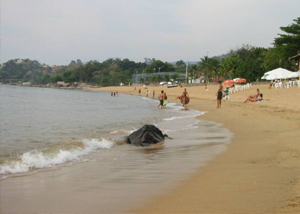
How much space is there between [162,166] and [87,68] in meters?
150

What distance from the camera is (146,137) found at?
905 cm

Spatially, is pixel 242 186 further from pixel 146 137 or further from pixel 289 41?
pixel 289 41

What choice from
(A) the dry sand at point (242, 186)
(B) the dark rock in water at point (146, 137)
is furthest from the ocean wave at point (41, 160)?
(A) the dry sand at point (242, 186)

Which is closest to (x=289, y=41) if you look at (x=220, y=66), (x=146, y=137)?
(x=220, y=66)

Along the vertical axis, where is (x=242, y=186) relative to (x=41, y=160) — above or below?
above

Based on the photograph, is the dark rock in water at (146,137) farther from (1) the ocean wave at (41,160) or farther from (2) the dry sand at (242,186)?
(2) the dry sand at (242,186)

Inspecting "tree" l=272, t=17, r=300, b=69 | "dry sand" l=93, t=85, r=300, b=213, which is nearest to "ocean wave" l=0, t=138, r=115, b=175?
"dry sand" l=93, t=85, r=300, b=213

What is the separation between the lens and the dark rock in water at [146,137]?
8984mm

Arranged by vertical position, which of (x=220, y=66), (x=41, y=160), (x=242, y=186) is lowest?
(x=41, y=160)

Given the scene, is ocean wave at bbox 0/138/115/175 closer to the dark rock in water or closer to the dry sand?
the dark rock in water

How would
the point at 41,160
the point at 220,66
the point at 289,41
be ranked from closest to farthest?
the point at 41,160
the point at 289,41
the point at 220,66

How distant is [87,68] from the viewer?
152750 millimetres

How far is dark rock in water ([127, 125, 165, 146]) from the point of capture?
8984mm

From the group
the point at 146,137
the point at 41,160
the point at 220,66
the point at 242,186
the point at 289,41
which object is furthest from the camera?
the point at 220,66
